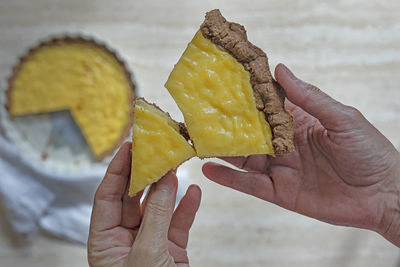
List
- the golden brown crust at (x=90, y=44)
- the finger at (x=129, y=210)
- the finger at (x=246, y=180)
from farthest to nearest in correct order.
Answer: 1. the golden brown crust at (x=90, y=44)
2. the finger at (x=246, y=180)
3. the finger at (x=129, y=210)

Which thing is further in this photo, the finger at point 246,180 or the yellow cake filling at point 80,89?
the yellow cake filling at point 80,89

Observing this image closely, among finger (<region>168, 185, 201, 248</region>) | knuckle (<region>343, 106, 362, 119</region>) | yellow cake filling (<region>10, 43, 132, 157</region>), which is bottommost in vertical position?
finger (<region>168, 185, 201, 248</region>)

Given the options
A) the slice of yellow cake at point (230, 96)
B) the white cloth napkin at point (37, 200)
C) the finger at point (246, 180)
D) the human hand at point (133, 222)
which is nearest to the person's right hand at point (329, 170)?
the finger at point (246, 180)

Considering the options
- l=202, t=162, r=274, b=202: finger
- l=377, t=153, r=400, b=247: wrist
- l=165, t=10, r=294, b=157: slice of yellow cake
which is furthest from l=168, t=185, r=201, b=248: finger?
l=377, t=153, r=400, b=247: wrist

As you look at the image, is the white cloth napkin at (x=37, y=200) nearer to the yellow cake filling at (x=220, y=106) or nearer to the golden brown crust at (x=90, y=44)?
the golden brown crust at (x=90, y=44)

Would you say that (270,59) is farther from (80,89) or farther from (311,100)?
(80,89)

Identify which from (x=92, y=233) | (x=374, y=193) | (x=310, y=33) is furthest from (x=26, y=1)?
(x=374, y=193)

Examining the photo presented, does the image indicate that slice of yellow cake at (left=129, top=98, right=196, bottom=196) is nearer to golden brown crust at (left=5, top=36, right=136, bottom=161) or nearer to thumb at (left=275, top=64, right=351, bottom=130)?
thumb at (left=275, top=64, right=351, bottom=130)
